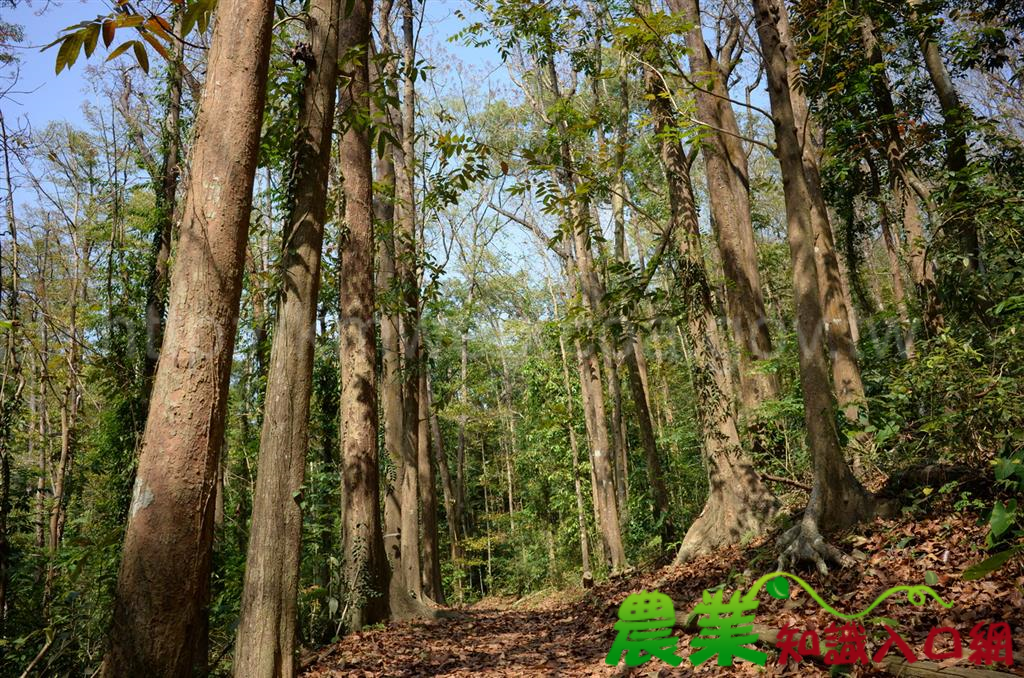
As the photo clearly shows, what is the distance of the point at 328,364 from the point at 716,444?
759 centimetres

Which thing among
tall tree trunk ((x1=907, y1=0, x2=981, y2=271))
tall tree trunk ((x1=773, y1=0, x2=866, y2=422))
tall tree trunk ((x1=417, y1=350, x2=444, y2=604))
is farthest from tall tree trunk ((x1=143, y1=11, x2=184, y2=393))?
tall tree trunk ((x1=907, y1=0, x2=981, y2=271))

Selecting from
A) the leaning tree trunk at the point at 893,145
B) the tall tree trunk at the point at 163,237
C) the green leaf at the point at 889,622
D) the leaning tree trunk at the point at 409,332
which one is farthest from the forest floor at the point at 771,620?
the leaning tree trunk at the point at 893,145

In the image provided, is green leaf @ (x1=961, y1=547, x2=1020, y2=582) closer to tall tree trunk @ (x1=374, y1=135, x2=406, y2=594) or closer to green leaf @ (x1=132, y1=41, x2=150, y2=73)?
green leaf @ (x1=132, y1=41, x2=150, y2=73)

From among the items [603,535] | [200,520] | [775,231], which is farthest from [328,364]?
[775,231]

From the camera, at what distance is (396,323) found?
10.9 metres

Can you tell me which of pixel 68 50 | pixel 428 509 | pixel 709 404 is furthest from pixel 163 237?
pixel 709 404

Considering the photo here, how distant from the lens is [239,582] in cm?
798

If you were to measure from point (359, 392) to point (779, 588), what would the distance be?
4982 millimetres

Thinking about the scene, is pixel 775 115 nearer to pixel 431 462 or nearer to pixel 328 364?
pixel 328 364

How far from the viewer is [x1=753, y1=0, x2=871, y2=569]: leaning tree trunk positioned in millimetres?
5559

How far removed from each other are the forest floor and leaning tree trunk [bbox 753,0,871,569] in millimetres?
236

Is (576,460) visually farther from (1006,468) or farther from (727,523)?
(1006,468)

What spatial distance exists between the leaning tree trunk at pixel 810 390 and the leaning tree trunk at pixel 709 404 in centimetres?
194

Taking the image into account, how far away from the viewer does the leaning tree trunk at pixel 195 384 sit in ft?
8.39
